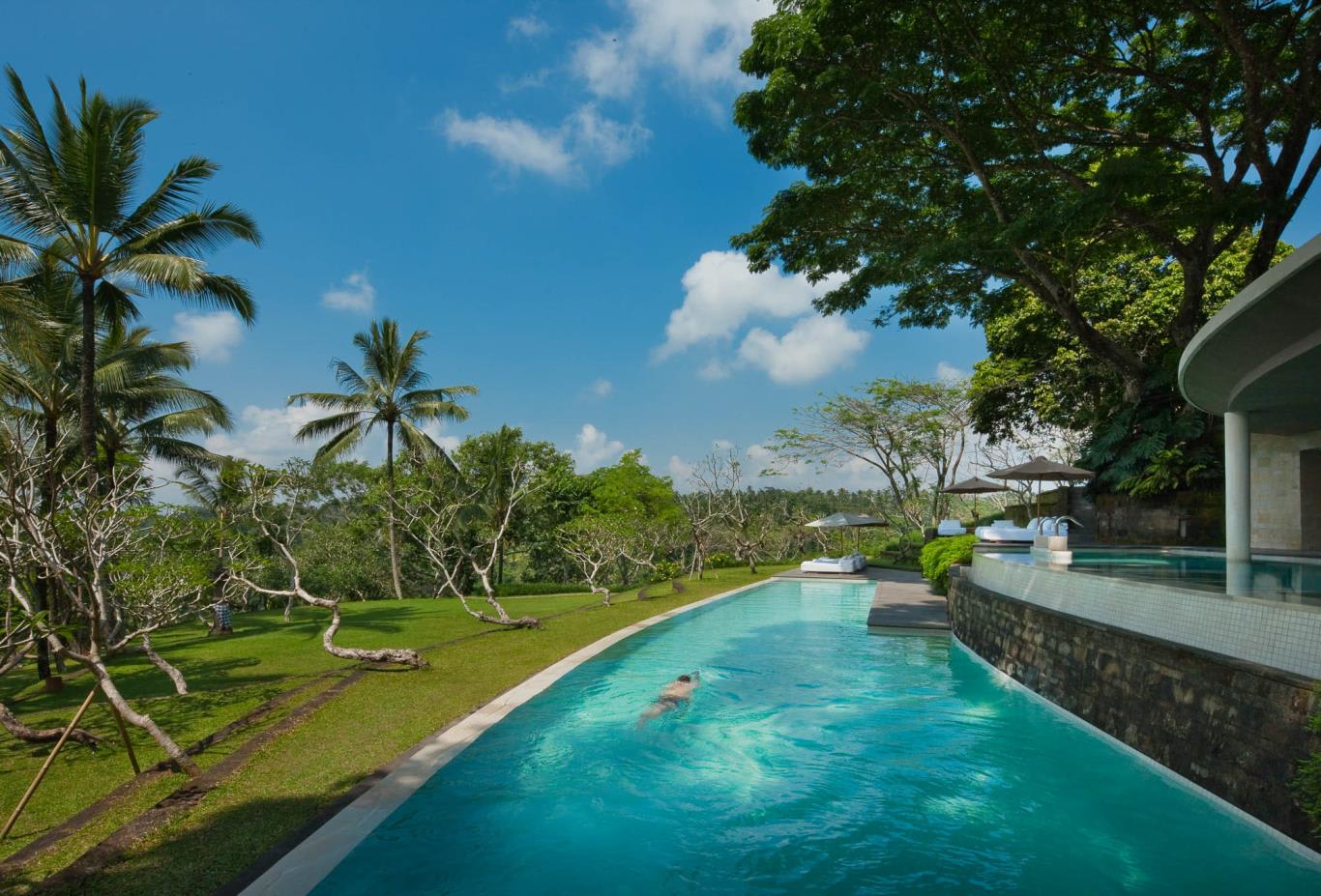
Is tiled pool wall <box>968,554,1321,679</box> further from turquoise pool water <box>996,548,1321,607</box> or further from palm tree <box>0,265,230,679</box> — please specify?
palm tree <box>0,265,230,679</box>

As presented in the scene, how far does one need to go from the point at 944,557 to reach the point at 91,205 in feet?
58.6

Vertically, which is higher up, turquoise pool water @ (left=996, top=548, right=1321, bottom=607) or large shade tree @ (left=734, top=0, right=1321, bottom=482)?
large shade tree @ (left=734, top=0, right=1321, bottom=482)

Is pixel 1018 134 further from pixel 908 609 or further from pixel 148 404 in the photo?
pixel 148 404

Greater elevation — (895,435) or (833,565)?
(895,435)

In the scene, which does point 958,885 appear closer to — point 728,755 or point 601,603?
point 728,755

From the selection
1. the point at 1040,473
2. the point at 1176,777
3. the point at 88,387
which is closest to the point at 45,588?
the point at 88,387

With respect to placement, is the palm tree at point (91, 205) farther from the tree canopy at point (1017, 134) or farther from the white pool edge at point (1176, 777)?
the white pool edge at point (1176, 777)

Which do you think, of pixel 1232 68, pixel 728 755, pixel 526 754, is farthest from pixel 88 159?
pixel 1232 68

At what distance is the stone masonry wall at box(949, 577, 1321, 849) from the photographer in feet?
15.5

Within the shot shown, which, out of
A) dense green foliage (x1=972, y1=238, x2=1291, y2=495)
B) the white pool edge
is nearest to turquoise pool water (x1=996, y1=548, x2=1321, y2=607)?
the white pool edge

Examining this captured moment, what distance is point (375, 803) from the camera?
5508mm

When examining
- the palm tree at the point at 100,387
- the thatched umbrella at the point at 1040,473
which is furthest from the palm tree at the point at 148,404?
the thatched umbrella at the point at 1040,473

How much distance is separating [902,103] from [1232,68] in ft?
22.2

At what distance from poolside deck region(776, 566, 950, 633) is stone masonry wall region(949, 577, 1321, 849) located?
203 inches
